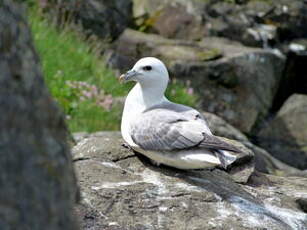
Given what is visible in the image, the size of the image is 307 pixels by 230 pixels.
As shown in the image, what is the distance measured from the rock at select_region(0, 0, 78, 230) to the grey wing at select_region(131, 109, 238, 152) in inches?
112

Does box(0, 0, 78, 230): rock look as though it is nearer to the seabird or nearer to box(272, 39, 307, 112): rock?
the seabird

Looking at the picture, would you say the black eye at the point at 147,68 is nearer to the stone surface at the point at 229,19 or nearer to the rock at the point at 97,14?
the rock at the point at 97,14

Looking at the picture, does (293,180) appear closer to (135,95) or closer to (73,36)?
(135,95)

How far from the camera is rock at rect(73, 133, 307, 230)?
4.07 meters

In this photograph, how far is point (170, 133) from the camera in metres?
4.59

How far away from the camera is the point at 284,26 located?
13.8 m

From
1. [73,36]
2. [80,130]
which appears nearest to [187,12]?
[73,36]

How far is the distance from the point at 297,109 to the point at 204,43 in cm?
199

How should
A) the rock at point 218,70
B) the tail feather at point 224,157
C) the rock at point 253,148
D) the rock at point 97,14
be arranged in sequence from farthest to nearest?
the rock at point 218,70
the rock at point 97,14
the rock at point 253,148
the tail feather at point 224,157

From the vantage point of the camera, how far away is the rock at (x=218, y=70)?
1139cm

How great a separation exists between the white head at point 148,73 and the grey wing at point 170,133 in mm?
339

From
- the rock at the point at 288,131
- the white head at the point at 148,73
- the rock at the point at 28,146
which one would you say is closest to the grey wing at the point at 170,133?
the white head at the point at 148,73

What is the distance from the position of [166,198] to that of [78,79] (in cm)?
557

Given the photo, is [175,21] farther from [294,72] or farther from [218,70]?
[294,72]
